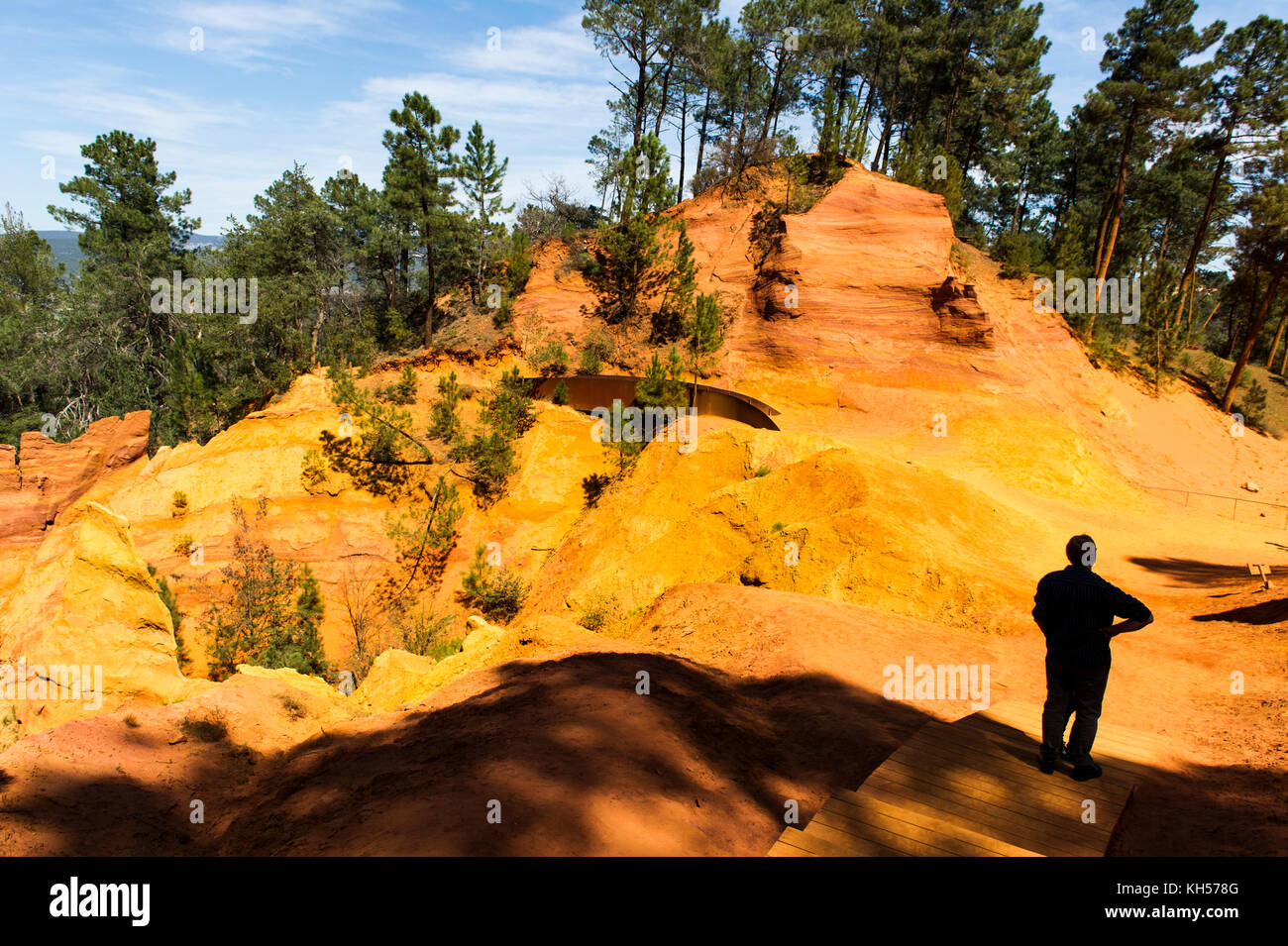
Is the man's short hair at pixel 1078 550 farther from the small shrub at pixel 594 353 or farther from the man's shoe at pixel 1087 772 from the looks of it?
the small shrub at pixel 594 353

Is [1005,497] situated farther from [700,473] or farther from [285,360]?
[285,360]

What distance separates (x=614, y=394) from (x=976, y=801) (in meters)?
26.2

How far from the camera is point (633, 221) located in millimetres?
32625

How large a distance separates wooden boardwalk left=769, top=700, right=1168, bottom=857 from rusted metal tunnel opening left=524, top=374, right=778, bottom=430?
2075 centimetres

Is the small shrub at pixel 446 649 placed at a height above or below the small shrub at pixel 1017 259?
below

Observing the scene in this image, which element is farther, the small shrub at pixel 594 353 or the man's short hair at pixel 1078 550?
the small shrub at pixel 594 353

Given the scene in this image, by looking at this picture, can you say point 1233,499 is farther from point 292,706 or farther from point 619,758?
point 292,706

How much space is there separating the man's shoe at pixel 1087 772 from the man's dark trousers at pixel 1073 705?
0.03 meters

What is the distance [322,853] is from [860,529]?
11015mm

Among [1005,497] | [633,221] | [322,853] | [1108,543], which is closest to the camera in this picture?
[322,853]

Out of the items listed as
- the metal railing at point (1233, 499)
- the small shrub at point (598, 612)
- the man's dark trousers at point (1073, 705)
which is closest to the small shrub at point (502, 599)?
the small shrub at point (598, 612)

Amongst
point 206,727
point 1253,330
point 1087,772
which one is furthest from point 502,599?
point 1253,330

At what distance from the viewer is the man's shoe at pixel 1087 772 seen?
5.47 metres
